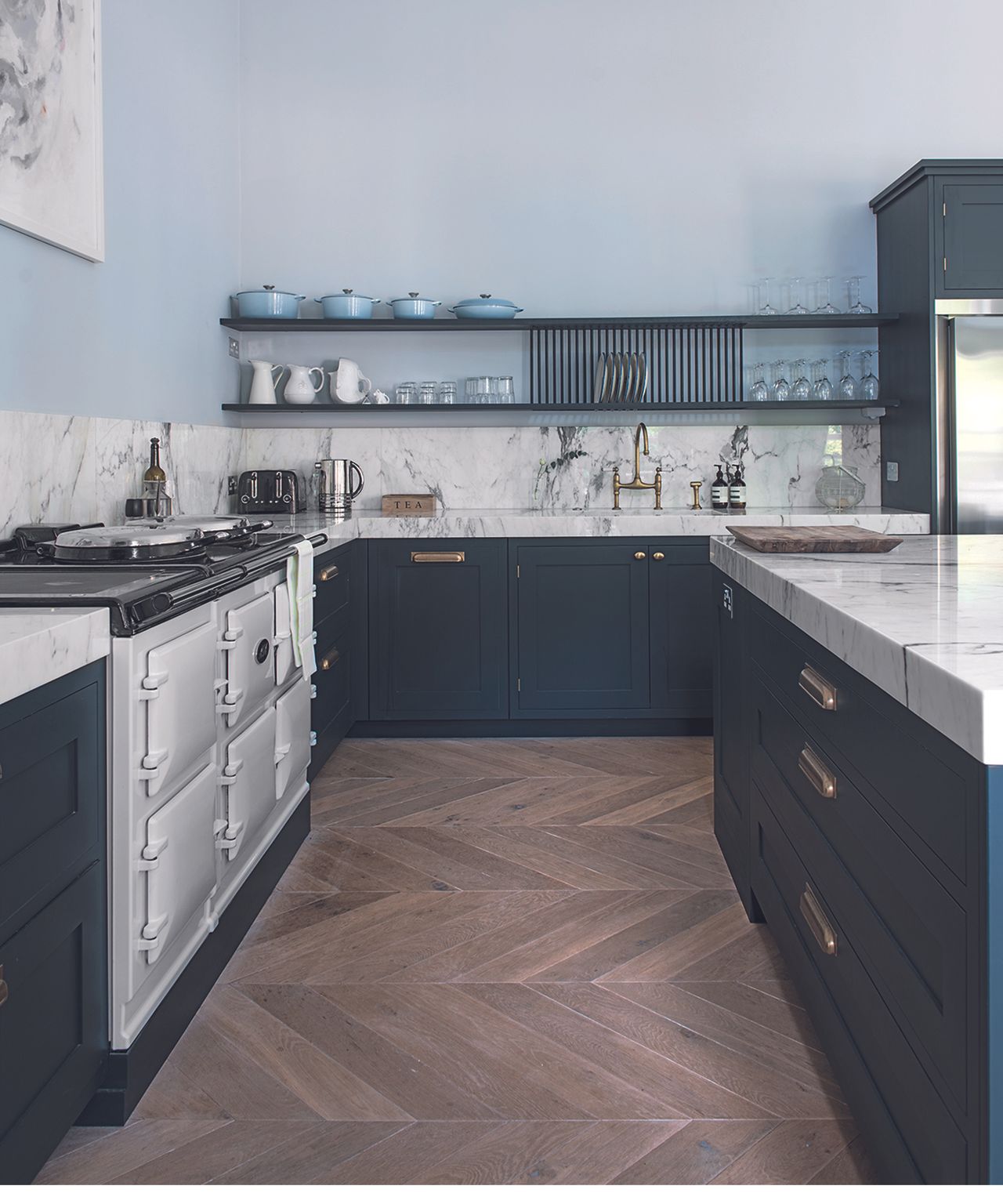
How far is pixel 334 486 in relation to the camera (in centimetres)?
456

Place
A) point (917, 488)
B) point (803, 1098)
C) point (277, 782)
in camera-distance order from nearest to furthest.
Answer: point (803, 1098)
point (277, 782)
point (917, 488)

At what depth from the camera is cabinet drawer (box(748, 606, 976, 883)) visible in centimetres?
108

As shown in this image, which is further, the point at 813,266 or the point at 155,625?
the point at 813,266

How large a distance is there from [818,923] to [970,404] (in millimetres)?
3015

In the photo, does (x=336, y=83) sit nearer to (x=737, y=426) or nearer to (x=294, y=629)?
(x=737, y=426)

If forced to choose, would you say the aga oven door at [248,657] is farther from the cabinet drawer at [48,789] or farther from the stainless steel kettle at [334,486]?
the stainless steel kettle at [334,486]

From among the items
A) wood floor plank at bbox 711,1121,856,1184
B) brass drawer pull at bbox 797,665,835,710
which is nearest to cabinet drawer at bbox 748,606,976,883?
brass drawer pull at bbox 797,665,835,710

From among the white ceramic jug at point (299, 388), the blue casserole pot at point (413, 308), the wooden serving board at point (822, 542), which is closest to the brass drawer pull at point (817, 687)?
the wooden serving board at point (822, 542)

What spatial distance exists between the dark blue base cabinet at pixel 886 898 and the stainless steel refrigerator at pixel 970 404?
2.27 metres

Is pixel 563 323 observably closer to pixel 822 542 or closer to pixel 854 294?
pixel 854 294

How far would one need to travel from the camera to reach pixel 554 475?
A: 478 cm

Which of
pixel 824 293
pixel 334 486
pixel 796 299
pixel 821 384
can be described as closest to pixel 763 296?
pixel 796 299

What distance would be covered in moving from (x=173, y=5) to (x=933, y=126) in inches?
126

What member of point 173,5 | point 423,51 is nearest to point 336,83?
point 423,51
